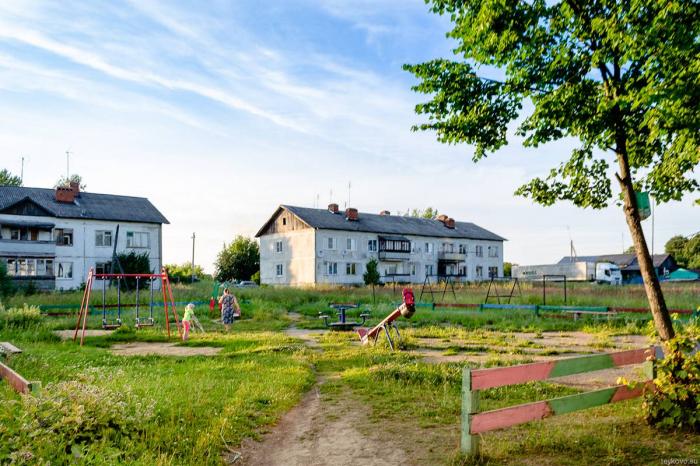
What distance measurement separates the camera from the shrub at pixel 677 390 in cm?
625

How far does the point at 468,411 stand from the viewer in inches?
217

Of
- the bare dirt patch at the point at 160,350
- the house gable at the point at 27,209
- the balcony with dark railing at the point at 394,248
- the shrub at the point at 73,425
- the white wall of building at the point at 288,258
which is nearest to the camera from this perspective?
the shrub at the point at 73,425

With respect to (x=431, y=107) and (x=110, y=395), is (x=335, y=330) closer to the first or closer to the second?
(x=431, y=107)

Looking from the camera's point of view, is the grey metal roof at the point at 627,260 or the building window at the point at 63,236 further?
the grey metal roof at the point at 627,260

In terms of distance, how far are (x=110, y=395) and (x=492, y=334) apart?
12775mm

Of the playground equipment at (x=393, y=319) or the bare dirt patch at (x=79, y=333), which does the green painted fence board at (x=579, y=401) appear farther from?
the bare dirt patch at (x=79, y=333)

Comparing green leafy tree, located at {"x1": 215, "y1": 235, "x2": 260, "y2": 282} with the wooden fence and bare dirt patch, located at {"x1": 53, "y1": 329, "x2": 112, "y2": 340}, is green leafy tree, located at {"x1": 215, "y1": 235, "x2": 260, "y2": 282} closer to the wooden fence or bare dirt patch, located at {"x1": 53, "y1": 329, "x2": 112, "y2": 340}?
bare dirt patch, located at {"x1": 53, "y1": 329, "x2": 112, "y2": 340}

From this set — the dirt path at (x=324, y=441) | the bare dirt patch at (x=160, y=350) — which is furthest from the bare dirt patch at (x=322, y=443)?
the bare dirt patch at (x=160, y=350)

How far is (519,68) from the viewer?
26.7 feet

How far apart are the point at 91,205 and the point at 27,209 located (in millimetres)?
5218

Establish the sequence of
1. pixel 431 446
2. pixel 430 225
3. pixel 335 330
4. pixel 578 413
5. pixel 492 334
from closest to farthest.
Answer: pixel 431 446 → pixel 578 413 → pixel 492 334 → pixel 335 330 → pixel 430 225

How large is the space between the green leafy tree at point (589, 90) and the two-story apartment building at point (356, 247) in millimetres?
46785

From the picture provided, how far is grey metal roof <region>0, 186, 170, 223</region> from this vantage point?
47031 mm

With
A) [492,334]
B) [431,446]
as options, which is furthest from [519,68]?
[492,334]
